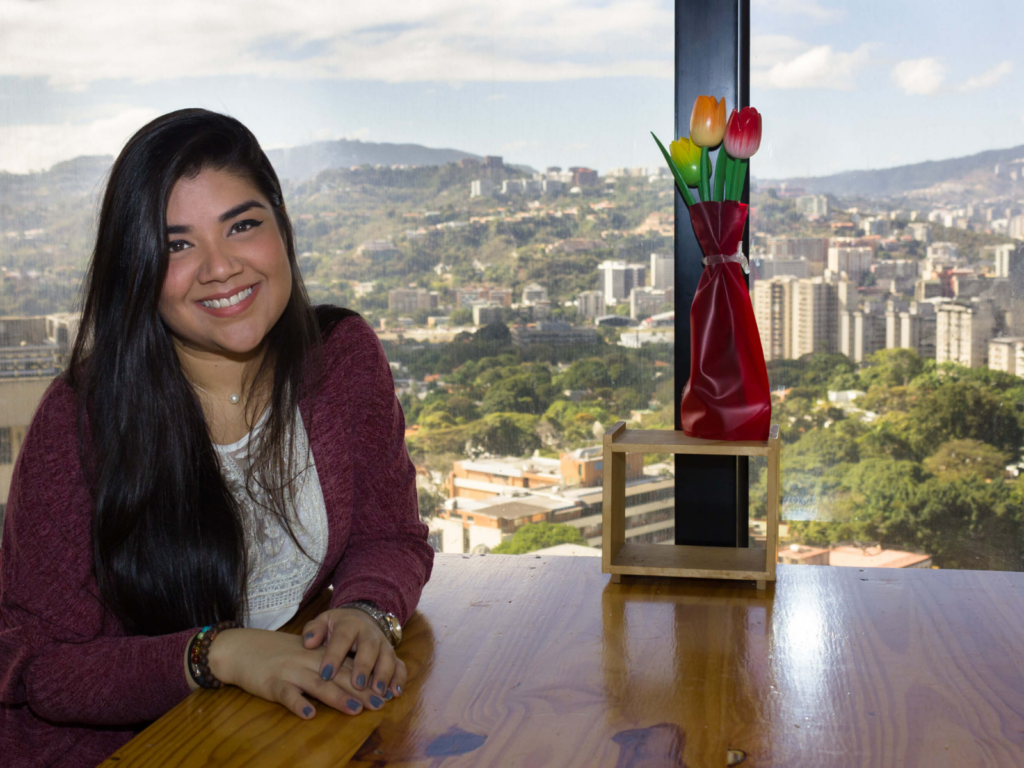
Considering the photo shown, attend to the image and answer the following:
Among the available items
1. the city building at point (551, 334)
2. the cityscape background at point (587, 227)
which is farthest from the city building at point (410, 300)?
the city building at point (551, 334)

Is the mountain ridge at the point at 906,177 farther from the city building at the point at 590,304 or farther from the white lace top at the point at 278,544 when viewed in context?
the white lace top at the point at 278,544

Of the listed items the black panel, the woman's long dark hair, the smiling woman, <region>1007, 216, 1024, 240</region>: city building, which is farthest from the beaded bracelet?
<region>1007, 216, 1024, 240</region>: city building

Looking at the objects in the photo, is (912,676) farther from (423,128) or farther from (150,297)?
(423,128)

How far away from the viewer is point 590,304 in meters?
1.71

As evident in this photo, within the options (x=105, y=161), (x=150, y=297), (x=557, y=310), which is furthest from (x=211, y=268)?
(x=105, y=161)

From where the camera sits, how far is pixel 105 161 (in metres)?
1.93

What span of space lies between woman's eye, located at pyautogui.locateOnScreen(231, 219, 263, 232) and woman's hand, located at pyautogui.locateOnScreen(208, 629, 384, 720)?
459mm

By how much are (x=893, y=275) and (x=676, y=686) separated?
108 centimetres

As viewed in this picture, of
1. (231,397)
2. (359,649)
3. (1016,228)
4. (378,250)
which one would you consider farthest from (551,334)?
(359,649)

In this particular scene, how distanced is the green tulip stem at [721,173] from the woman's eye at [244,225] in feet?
2.09

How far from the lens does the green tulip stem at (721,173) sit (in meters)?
1.28

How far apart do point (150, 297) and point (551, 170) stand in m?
0.92

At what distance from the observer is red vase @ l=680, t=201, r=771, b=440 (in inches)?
47.1

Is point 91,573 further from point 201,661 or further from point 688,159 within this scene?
point 688,159
